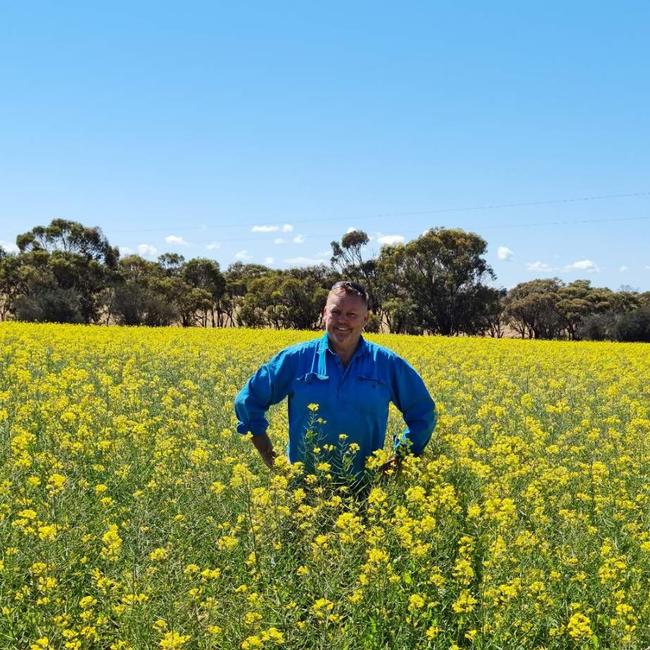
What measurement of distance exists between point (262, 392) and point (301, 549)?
1.23 meters

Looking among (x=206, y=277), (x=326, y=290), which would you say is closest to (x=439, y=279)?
(x=326, y=290)

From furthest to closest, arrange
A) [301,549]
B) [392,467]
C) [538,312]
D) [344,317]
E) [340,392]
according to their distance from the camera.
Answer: [538,312] → [392,467] → [340,392] → [344,317] → [301,549]

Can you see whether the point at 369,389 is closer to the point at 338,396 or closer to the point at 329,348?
the point at 338,396

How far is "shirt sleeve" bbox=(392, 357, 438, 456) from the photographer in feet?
15.3

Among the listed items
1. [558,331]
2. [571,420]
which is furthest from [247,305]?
[571,420]

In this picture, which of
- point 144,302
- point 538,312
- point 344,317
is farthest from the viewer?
point 538,312

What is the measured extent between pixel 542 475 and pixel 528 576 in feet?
5.55

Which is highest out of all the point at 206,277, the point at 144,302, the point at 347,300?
the point at 206,277

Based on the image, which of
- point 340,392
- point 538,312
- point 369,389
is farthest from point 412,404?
point 538,312

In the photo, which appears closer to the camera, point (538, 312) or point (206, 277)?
point (538, 312)

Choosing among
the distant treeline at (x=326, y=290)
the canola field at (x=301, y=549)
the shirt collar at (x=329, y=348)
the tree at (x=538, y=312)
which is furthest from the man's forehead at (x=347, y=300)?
the tree at (x=538, y=312)

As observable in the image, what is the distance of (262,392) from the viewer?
466cm

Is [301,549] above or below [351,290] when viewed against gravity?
below

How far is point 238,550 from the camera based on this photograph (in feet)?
12.6
